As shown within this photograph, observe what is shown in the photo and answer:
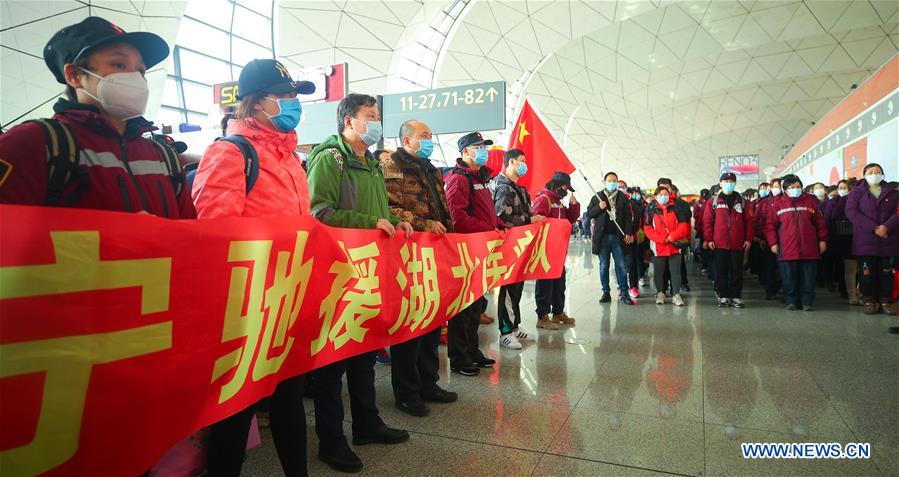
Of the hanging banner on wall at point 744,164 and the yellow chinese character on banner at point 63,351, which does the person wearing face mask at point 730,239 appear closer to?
the yellow chinese character on banner at point 63,351

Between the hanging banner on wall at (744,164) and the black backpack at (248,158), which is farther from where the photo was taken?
the hanging banner on wall at (744,164)

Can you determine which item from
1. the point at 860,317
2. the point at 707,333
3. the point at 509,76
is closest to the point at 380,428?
the point at 707,333

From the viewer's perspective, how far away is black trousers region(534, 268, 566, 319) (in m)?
5.53

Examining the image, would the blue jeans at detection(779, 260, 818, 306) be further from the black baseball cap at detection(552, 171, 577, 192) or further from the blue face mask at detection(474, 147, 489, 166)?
the blue face mask at detection(474, 147, 489, 166)

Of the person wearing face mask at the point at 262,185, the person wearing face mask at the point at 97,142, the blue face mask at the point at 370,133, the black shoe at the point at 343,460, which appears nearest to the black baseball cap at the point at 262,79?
the person wearing face mask at the point at 262,185

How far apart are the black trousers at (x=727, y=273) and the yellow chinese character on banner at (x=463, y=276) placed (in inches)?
195

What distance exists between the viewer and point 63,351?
112cm

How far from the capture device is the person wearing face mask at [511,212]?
474cm

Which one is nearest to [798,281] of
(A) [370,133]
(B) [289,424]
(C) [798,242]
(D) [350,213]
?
(C) [798,242]

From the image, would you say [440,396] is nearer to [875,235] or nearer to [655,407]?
[655,407]

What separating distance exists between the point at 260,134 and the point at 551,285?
443cm

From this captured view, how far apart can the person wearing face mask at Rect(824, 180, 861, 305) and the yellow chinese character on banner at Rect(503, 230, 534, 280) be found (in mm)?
5583

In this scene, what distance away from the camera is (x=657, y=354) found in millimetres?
4281

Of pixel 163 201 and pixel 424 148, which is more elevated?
pixel 424 148
